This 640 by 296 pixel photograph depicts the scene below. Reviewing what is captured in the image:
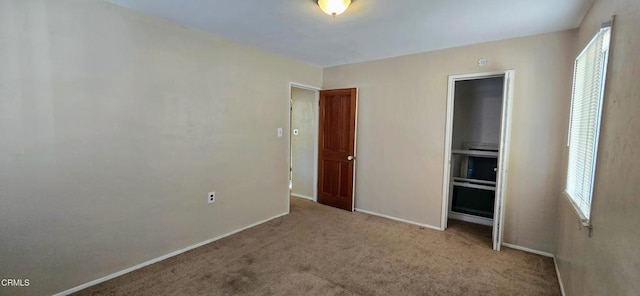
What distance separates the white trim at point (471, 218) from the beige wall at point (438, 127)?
24.5 inches

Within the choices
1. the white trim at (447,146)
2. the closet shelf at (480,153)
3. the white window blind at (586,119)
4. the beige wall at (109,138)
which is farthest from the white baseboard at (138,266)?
the white window blind at (586,119)

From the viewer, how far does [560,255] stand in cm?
240

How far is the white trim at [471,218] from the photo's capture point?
3673 mm

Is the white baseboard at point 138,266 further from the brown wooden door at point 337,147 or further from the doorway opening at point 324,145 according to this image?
the brown wooden door at point 337,147

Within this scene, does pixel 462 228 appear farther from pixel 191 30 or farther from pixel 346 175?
pixel 191 30

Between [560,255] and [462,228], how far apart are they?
1.17m

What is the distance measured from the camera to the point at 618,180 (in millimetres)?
1211

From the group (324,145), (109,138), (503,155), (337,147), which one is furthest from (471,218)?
(109,138)

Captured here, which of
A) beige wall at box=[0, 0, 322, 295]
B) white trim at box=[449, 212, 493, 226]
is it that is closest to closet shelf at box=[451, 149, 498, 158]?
white trim at box=[449, 212, 493, 226]

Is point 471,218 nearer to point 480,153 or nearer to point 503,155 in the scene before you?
point 480,153

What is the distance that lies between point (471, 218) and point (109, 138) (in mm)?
4332

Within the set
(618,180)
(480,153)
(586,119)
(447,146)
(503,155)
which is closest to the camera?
(618,180)

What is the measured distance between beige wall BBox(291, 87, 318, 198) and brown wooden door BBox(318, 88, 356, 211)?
228mm

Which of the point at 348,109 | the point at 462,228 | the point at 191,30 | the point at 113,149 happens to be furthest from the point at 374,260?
the point at 191,30
